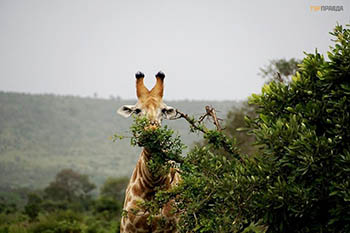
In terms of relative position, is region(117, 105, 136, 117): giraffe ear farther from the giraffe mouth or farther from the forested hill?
the forested hill

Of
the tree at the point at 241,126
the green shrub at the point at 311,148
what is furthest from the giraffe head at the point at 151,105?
the tree at the point at 241,126

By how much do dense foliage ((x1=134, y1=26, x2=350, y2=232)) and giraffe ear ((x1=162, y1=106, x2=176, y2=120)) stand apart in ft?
4.50

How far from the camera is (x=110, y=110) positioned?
99.5 metres

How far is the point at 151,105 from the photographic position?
699 cm

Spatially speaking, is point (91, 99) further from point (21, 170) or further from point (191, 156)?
point (191, 156)

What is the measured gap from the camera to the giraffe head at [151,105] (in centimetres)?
693

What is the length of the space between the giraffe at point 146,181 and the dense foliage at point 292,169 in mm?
1279

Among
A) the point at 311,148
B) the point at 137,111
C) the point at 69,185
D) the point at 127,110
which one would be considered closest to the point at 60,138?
the point at 69,185

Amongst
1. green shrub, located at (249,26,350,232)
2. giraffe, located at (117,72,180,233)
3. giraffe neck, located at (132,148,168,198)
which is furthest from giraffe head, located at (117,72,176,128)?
green shrub, located at (249,26,350,232)

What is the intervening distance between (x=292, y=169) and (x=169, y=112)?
2.50m

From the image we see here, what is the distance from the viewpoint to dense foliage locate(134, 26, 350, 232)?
4766 millimetres

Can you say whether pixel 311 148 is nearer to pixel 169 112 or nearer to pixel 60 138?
pixel 169 112

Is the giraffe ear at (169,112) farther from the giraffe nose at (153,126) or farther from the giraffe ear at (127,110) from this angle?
the giraffe nose at (153,126)

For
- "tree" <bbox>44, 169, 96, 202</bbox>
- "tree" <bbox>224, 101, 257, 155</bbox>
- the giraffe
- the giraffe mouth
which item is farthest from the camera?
"tree" <bbox>44, 169, 96, 202</bbox>
